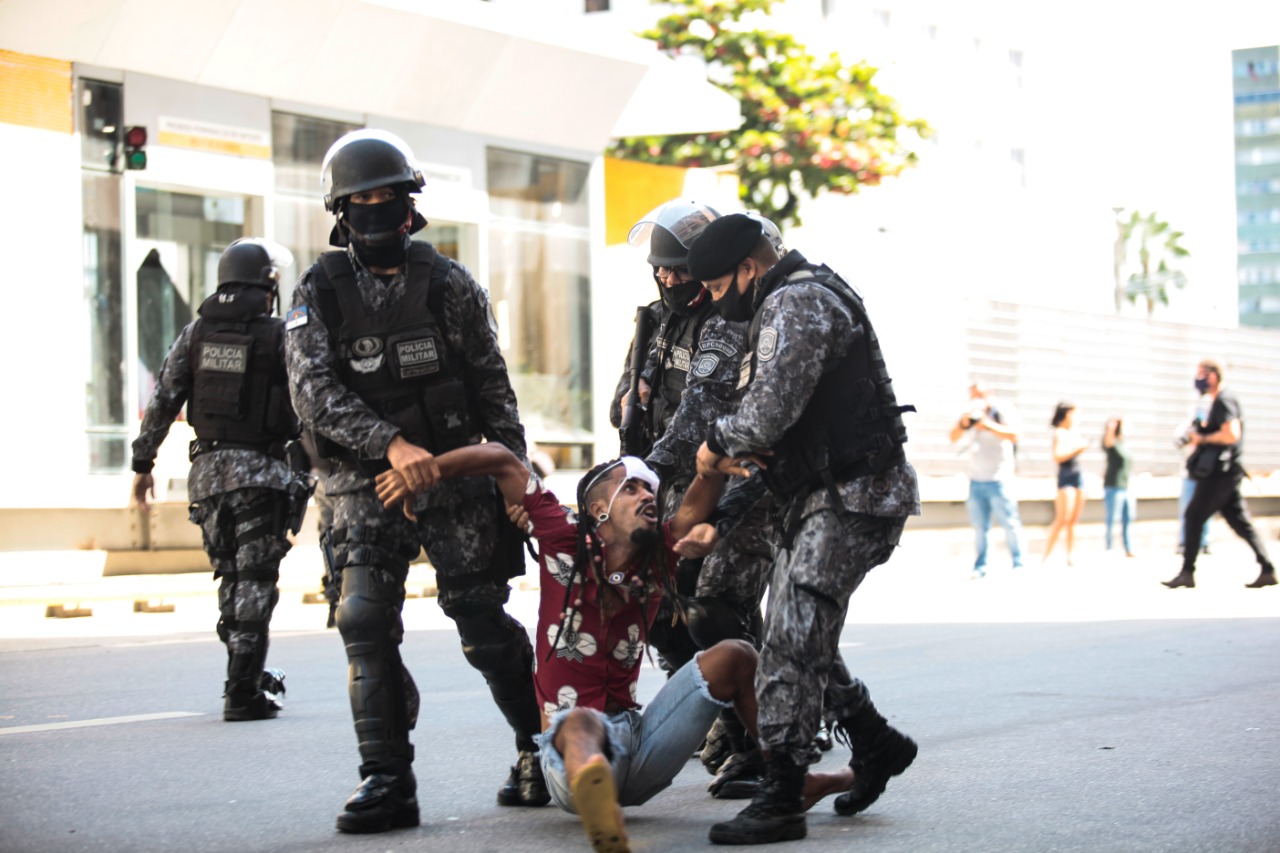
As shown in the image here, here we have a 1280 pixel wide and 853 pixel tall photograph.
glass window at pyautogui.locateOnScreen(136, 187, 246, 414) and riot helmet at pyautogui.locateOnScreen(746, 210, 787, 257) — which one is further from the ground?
glass window at pyautogui.locateOnScreen(136, 187, 246, 414)

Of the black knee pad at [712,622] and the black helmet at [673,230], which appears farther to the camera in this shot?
the black helmet at [673,230]

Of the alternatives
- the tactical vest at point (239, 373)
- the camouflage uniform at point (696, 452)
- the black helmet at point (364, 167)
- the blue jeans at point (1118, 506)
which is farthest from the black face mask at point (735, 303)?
the blue jeans at point (1118, 506)

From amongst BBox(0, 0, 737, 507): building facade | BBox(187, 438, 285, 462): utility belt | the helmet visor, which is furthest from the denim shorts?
BBox(0, 0, 737, 507): building facade

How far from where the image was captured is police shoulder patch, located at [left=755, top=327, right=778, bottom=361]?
4.75 metres

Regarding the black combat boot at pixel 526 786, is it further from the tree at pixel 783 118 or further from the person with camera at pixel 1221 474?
the tree at pixel 783 118

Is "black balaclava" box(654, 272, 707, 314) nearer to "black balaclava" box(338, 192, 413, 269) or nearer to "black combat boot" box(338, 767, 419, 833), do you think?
"black balaclava" box(338, 192, 413, 269)

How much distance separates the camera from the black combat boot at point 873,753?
5.07 metres

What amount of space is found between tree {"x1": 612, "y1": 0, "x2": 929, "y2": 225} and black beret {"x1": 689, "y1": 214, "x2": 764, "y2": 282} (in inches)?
907

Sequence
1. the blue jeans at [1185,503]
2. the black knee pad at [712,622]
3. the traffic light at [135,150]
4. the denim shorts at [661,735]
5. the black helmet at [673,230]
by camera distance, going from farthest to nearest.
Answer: the traffic light at [135,150] < the blue jeans at [1185,503] < the black helmet at [673,230] < the black knee pad at [712,622] < the denim shorts at [661,735]

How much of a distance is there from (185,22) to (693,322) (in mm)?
12416

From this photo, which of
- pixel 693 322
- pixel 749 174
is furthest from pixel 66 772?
pixel 749 174

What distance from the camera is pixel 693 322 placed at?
606cm

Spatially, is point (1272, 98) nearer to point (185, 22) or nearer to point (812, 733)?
point (185, 22)

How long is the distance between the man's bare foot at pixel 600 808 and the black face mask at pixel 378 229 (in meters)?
1.78
